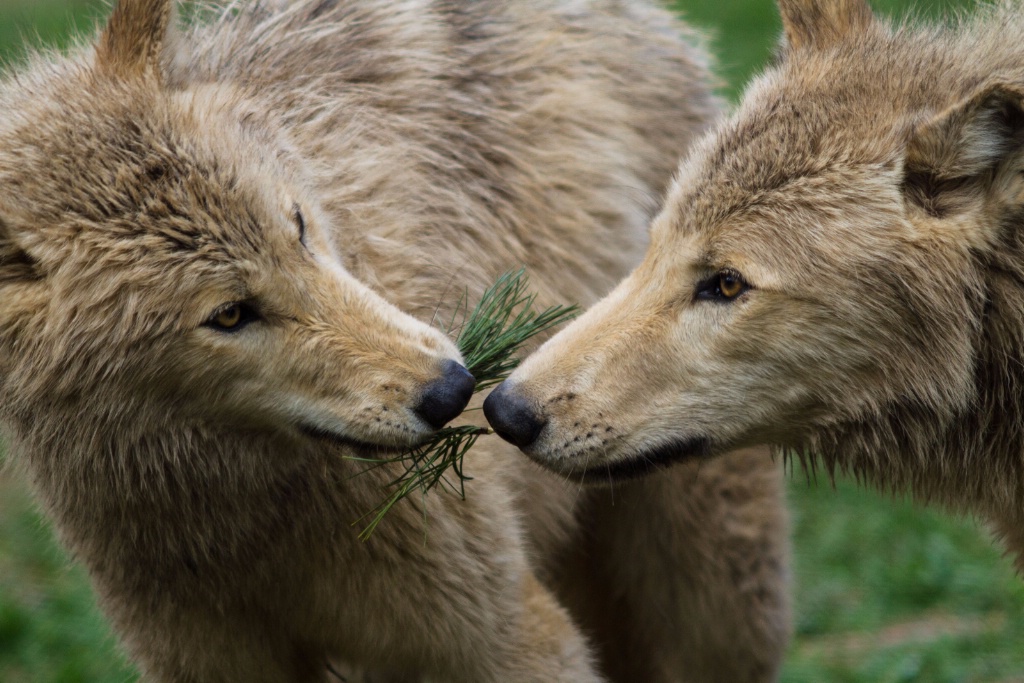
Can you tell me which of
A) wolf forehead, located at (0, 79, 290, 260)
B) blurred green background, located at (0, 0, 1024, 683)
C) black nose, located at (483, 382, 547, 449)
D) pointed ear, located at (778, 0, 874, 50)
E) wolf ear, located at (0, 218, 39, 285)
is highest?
pointed ear, located at (778, 0, 874, 50)

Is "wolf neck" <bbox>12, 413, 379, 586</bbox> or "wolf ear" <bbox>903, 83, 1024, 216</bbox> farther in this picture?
"wolf neck" <bbox>12, 413, 379, 586</bbox>

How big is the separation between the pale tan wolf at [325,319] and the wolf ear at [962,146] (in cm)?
133

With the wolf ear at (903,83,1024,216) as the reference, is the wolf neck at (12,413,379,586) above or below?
below

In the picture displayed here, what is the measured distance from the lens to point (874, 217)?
312 cm

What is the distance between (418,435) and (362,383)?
0.20 m

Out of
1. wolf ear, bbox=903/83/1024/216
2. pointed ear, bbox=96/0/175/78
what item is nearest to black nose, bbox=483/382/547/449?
wolf ear, bbox=903/83/1024/216

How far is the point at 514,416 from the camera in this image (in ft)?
10.3

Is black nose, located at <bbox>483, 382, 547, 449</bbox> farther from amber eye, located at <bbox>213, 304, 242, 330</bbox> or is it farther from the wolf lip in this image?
amber eye, located at <bbox>213, 304, 242, 330</bbox>

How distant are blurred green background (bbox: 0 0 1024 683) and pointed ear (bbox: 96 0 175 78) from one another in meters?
1.27

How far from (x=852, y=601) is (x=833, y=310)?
141 inches

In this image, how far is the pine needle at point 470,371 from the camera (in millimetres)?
3227

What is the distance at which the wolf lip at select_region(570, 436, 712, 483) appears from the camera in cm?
323

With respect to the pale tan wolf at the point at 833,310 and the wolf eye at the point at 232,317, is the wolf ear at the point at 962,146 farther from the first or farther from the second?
the wolf eye at the point at 232,317

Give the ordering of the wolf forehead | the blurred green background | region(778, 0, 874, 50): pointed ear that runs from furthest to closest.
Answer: the blurred green background < region(778, 0, 874, 50): pointed ear < the wolf forehead
